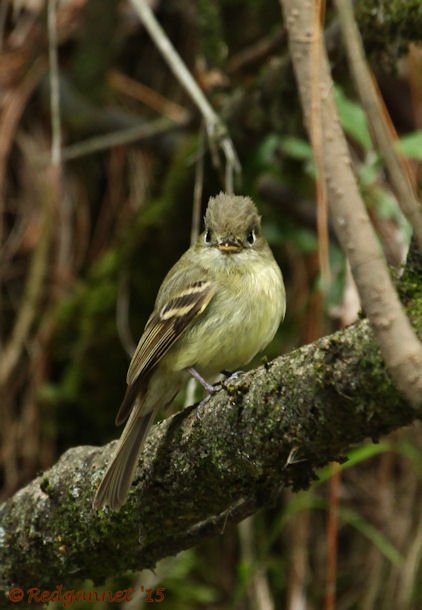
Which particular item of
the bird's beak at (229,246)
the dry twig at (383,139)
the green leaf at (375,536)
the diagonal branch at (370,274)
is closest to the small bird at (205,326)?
the bird's beak at (229,246)

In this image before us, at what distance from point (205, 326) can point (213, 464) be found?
914 mm

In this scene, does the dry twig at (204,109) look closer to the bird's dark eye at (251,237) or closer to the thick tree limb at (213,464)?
the bird's dark eye at (251,237)

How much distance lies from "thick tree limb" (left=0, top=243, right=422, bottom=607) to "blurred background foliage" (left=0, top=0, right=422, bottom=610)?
1174 millimetres

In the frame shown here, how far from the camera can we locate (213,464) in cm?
232

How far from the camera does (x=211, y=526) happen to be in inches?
103

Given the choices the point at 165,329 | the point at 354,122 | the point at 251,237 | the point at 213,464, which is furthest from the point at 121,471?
the point at 354,122

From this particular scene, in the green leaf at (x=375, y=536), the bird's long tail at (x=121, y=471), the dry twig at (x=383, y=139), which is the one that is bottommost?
the green leaf at (x=375, y=536)

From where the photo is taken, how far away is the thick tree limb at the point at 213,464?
187cm

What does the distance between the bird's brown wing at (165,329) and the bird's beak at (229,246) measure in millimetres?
175

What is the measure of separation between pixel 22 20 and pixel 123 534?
170 inches

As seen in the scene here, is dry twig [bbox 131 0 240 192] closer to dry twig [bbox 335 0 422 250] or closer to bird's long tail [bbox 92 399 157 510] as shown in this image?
bird's long tail [bbox 92 399 157 510]

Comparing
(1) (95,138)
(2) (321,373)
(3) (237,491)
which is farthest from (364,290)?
(1) (95,138)

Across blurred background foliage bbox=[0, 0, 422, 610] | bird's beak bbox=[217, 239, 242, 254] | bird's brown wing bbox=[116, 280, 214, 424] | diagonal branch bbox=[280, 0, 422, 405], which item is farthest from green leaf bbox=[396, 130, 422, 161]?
diagonal branch bbox=[280, 0, 422, 405]

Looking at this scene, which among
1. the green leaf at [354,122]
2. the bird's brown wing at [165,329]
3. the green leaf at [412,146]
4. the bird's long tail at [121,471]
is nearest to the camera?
the bird's long tail at [121,471]
